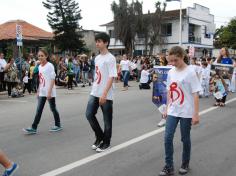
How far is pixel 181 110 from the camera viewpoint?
5.42 metres

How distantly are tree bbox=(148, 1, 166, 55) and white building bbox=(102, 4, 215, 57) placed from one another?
4.22 ft

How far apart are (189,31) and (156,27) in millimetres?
7780

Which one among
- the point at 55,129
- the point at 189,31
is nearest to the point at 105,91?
the point at 55,129

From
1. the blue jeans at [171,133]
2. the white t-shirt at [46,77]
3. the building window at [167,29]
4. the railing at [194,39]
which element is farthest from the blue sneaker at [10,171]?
the railing at [194,39]

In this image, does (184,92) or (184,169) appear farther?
(184,169)

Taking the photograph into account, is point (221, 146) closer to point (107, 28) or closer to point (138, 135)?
point (138, 135)

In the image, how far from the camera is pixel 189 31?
55.3 metres

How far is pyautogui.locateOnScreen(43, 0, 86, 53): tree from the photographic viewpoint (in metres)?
52.0

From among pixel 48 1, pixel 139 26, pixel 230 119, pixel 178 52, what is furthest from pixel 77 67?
pixel 48 1

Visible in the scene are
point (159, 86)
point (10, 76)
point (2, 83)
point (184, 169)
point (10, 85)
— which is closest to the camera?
point (184, 169)

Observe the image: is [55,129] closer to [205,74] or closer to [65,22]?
[205,74]

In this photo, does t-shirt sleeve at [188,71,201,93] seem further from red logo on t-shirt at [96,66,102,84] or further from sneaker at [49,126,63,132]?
sneaker at [49,126,63,132]

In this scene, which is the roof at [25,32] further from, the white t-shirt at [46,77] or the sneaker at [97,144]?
the sneaker at [97,144]

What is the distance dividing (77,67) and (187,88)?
18.1m
